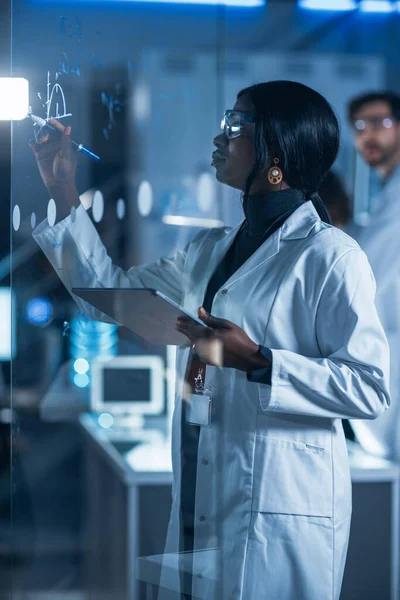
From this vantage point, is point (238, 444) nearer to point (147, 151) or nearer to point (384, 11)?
point (147, 151)

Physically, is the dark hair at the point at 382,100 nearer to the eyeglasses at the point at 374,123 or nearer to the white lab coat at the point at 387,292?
the eyeglasses at the point at 374,123

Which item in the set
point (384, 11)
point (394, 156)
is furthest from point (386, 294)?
point (384, 11)

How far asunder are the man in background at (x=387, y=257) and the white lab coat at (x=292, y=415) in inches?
32.0

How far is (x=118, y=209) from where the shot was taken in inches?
69.9

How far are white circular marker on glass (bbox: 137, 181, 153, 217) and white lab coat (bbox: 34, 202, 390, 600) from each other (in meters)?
0.91

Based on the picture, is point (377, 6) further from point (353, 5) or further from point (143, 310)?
point (143, 310)

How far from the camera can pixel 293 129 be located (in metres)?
1.33

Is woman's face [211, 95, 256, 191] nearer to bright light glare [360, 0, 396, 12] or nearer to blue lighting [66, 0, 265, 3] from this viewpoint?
blue lighting [66, 0, 265, 3]

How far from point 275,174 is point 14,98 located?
1.75 ft

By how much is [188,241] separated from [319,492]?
57cm

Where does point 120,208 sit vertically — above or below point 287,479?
above

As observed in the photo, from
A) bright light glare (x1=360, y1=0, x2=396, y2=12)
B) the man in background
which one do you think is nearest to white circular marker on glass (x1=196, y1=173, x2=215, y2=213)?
the man in background

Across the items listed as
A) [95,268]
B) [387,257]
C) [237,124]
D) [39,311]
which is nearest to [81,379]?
[39,311]

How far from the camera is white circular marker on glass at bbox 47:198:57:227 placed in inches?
57.5
